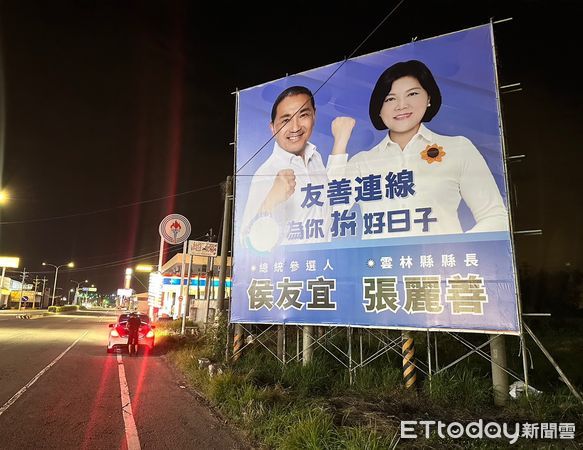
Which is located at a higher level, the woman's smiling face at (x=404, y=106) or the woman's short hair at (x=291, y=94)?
the woman's short hair at (x=291, y=94)

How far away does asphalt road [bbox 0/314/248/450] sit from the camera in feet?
18.4

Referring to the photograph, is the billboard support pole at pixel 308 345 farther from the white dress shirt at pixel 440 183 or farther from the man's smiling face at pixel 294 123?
the man's smiling face at pixel 294 123

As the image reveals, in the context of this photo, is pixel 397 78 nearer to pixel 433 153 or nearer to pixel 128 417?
pixel 433 153

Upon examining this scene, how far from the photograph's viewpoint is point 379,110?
9469 mm

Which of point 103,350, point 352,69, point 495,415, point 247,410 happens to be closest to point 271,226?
point 352,69

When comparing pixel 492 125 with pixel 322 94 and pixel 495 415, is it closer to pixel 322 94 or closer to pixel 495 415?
pixel 322 94

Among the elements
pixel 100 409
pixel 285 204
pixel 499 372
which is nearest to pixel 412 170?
pixel 285 204

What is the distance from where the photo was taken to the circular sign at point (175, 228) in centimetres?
1677

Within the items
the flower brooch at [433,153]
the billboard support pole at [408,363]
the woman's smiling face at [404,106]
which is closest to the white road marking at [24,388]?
the billboard support pole at [408,363]

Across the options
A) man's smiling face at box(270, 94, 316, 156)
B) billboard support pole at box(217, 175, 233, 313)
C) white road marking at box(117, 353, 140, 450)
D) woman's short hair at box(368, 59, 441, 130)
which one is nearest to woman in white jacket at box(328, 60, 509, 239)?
woman's short hair at box(368, 59, 441, 130)

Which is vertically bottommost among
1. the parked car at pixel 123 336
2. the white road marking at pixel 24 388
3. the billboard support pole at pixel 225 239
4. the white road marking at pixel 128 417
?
the white road marking at pixel 128 417

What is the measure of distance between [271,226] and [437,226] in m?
4.09

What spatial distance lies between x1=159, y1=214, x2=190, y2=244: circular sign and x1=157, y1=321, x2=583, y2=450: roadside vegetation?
6.94 m

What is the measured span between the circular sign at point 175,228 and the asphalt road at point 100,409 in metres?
5.51
